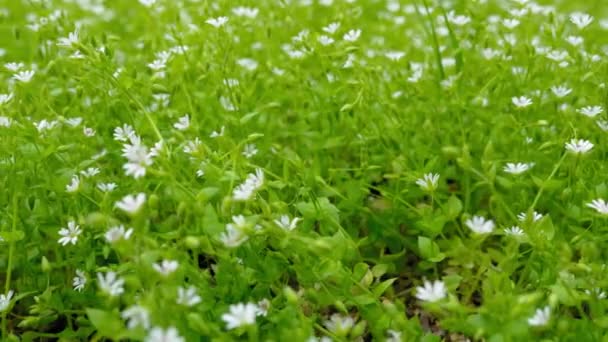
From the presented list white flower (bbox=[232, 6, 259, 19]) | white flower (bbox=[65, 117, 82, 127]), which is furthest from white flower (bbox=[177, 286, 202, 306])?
white flower (bbox=[232, 6, 259, 19])

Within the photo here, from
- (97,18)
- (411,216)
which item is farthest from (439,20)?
(97,18)

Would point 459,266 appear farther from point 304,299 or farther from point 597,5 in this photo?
point 597,5

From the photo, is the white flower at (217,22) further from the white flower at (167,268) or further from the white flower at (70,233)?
the white flower at (167,268)

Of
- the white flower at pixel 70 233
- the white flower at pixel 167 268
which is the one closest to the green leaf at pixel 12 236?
the white flower at pixel 70 233

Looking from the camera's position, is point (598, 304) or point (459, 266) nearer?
point (598, 304)

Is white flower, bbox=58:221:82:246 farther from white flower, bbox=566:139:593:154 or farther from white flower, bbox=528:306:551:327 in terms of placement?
white flower, bbox=566:139:593:154
